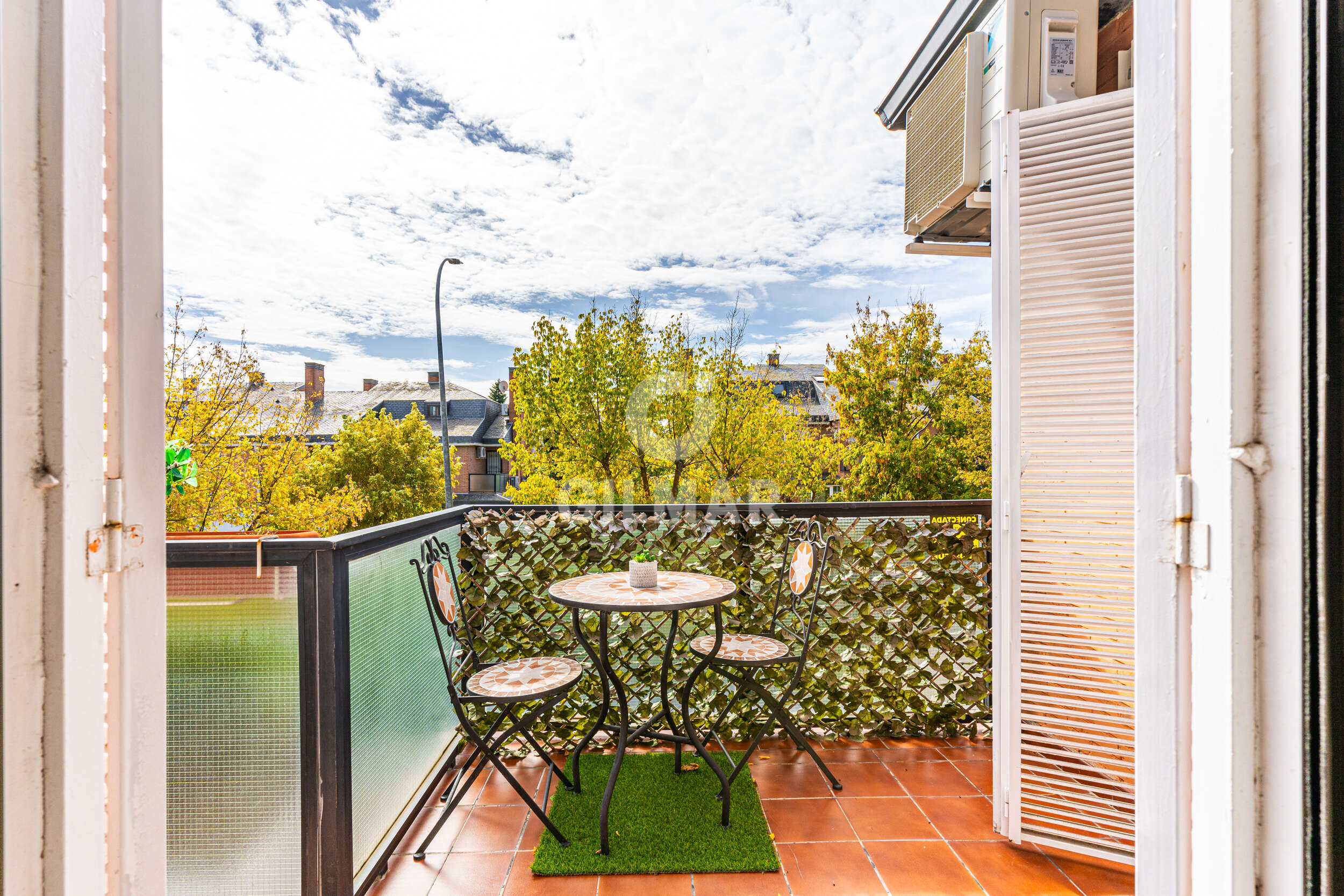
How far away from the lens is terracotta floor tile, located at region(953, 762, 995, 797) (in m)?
2.46

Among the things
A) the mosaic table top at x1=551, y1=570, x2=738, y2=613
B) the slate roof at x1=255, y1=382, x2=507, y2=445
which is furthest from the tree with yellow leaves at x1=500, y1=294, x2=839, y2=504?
the slate roof at x1=255, y1=382, x2=507, y2=445

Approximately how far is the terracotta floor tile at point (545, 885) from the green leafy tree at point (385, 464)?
866 inches

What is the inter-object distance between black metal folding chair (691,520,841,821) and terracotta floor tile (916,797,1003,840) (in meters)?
0.36

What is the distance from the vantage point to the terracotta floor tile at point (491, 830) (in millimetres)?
2107

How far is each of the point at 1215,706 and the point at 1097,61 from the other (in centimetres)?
252

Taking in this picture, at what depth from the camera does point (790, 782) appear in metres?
2.53

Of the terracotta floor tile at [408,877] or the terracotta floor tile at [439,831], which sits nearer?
the terracotta floor tile at [408,877]

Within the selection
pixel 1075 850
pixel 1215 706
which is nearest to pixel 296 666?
pixel 1215 706

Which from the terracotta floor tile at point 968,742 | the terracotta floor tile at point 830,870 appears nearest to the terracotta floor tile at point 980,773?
the terracotta floor tile at point 968,742

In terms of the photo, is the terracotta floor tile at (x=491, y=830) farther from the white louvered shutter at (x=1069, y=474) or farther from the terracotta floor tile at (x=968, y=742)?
the terracotta floor tile at (x=968, y=742)

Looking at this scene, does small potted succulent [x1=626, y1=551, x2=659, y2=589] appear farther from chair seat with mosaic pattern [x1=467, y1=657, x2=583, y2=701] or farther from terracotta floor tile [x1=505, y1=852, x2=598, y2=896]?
terracotta floor tile [x1=505, y1=852, x2=598, y2=896]

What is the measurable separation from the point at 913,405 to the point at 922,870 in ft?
33.2

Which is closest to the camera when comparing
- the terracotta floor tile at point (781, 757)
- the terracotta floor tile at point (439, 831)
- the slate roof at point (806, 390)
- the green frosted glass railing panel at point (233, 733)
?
the green frosted glass railing panel at point (233, 733)

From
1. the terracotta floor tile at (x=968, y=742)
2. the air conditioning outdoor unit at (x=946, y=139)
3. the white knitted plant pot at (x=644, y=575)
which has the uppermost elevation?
the air conditioning outdoor unit at (x=946, y=139)
